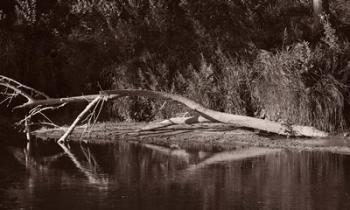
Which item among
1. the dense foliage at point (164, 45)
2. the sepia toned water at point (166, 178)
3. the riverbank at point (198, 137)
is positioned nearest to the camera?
the sepia toned water at point (166, 178)

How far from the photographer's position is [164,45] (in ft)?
85.5

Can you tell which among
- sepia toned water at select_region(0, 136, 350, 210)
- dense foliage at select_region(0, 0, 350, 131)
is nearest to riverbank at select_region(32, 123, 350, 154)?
sepia toned water at select_region(0, 136, 350, 210)

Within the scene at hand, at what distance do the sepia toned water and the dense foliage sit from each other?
4.59 metres

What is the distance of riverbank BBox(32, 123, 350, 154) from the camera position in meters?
18.6

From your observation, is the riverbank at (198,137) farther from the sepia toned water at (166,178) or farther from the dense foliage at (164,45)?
the dense foliage at (164,45)

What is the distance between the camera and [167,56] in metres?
25.7

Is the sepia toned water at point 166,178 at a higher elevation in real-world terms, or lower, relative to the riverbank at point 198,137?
lower

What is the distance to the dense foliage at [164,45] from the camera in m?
22.5

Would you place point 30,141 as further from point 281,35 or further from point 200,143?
point 281,35

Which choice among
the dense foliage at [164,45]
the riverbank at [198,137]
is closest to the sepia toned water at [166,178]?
the riverbank at [198,137]

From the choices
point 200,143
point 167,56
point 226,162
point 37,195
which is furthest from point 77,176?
point 167,56

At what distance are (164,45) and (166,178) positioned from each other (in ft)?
40.8

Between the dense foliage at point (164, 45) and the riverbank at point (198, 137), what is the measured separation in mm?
1315

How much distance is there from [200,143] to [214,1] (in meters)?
8.15
